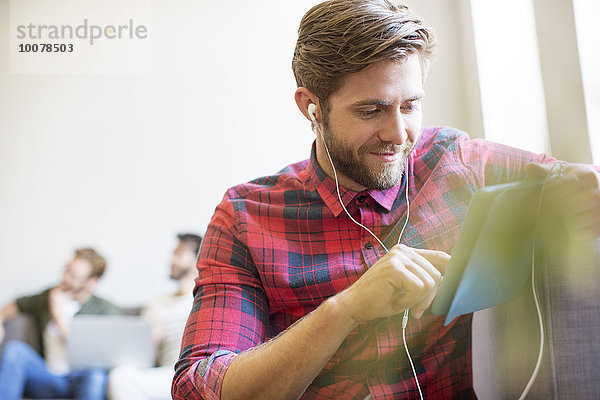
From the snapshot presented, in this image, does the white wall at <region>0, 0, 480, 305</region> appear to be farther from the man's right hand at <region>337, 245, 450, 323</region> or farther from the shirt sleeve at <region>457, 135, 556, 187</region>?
the man's right hand at <region>337, 245, 450, 323</region>

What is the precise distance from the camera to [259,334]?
0.89 metres

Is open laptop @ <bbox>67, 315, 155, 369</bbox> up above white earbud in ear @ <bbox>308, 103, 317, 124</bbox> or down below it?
below

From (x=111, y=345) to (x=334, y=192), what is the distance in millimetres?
1789

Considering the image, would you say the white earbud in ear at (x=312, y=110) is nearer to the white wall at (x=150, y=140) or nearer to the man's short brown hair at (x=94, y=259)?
the white wall at (x=150, y=140)

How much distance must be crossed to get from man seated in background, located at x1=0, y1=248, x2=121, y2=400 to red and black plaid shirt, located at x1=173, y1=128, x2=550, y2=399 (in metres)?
1.69

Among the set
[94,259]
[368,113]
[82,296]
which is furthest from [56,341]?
[368,113]

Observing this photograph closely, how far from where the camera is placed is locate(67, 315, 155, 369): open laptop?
234 centimetres

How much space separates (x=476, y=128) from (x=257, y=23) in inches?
46.4

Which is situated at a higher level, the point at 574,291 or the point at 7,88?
the point at 7,88

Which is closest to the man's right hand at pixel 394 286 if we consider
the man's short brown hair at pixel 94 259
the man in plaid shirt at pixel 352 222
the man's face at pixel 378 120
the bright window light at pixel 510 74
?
the man in plaid shirt at pixel 352 222

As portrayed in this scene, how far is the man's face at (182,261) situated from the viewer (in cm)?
252

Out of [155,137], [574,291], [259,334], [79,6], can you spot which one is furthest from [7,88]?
[574,291]

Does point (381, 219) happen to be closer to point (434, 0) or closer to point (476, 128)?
point (476, 128)

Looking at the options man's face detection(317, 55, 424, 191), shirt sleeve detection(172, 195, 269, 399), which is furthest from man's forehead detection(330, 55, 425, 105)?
shirt sleeve detection(172, 195, 269, 399)
